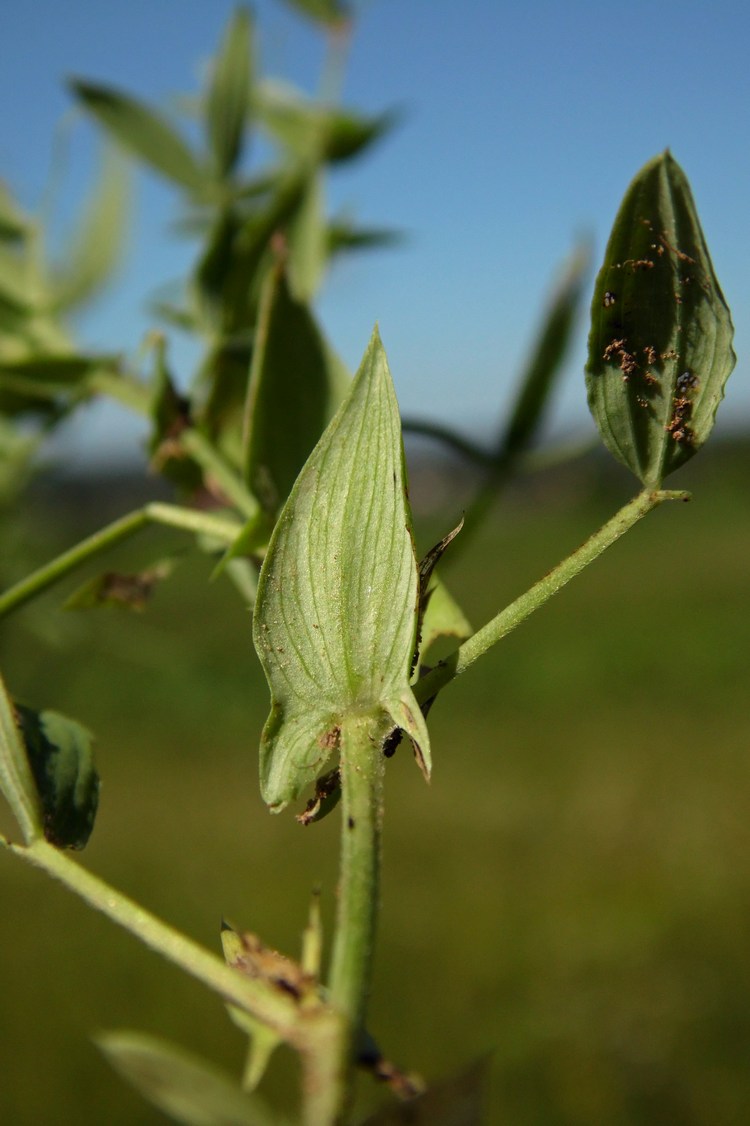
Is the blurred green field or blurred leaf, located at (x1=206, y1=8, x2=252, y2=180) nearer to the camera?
blurred leaf, located at (x1=206, y1=8, x2=252, y2=180)

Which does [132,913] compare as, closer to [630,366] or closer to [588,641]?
[630,366]

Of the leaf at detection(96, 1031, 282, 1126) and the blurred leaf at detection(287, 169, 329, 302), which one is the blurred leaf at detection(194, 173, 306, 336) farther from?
the leaf at detection(96, 1031, 282, 1126)

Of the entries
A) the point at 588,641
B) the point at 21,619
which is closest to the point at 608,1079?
the point at 21,619

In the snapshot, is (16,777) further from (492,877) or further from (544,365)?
(492,877)

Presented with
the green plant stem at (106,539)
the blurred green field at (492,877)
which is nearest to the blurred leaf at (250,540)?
the green plant stem at (106,539)

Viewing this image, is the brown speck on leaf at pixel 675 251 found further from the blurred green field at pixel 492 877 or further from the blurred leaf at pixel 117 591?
the blurred green field at pixel 492 877

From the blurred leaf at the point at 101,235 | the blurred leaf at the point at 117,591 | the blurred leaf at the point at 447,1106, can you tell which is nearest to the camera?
the blurred leaf at the point at 447,1106

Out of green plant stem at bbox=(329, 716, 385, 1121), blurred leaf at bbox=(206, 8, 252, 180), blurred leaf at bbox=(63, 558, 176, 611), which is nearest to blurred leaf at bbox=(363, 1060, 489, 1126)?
green plant stem at bbox=(329, 716, 385, 1121)
